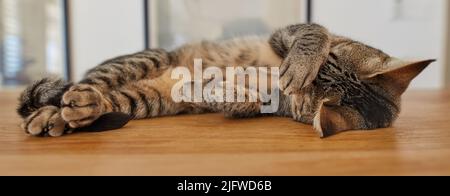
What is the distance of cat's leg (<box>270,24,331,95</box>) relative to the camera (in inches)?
39.4

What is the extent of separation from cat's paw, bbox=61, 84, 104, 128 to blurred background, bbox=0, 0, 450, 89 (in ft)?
6.17

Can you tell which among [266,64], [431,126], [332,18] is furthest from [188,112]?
[332,18]

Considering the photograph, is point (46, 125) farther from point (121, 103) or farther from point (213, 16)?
point (213, 16)

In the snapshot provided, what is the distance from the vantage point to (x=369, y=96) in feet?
3.37

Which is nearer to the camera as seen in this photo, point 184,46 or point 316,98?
point 316,98

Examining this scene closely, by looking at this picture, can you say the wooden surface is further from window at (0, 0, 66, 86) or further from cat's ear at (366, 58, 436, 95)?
window at (0, 0, 66, 86)

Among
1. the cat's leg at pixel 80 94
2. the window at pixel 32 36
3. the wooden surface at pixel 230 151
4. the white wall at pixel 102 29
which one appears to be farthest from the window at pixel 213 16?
the wooden surface at pixel 230 151

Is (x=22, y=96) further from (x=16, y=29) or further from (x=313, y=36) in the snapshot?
(x=16, y=29)

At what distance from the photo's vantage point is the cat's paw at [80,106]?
91cm

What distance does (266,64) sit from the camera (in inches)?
53.2

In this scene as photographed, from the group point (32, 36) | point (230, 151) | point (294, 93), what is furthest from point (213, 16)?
point (230, 151)

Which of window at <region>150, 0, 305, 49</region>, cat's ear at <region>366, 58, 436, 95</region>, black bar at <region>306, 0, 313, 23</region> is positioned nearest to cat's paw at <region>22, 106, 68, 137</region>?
cat's ear at <region>366, 58, 436, 95</region>
